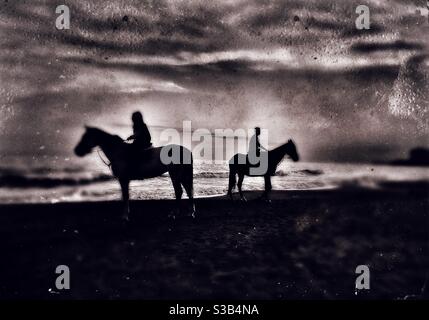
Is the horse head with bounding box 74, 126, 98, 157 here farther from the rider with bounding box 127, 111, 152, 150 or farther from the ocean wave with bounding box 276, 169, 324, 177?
the ocean wave with bounding box 276, 169, 324, 177

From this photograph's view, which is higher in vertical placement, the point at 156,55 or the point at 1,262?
the point at 156,55

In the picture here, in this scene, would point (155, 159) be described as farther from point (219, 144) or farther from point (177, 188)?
point (219, 144)

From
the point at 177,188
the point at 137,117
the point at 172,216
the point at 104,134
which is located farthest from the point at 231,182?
the point at 104,134

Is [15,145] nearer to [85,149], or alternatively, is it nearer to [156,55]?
[85,149]

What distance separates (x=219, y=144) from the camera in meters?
3.86

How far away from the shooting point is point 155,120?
3.83 meters

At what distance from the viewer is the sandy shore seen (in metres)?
3.44

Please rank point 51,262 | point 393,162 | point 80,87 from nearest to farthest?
point 51,262 → point 80,87 → point 393,162

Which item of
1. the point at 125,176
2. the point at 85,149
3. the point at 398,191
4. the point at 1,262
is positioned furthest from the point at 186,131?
the point at 398,191

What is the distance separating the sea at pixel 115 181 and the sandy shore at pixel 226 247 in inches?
4.0

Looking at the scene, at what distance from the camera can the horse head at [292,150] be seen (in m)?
3.87

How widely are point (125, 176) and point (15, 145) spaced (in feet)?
4.12

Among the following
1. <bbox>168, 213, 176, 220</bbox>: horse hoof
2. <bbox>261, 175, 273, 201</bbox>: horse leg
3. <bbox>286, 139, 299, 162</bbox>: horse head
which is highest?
<bbox>286, 139, 299, 162</bbox>: horse head

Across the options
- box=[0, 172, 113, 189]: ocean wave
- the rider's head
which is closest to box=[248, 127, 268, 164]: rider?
the rider's head
